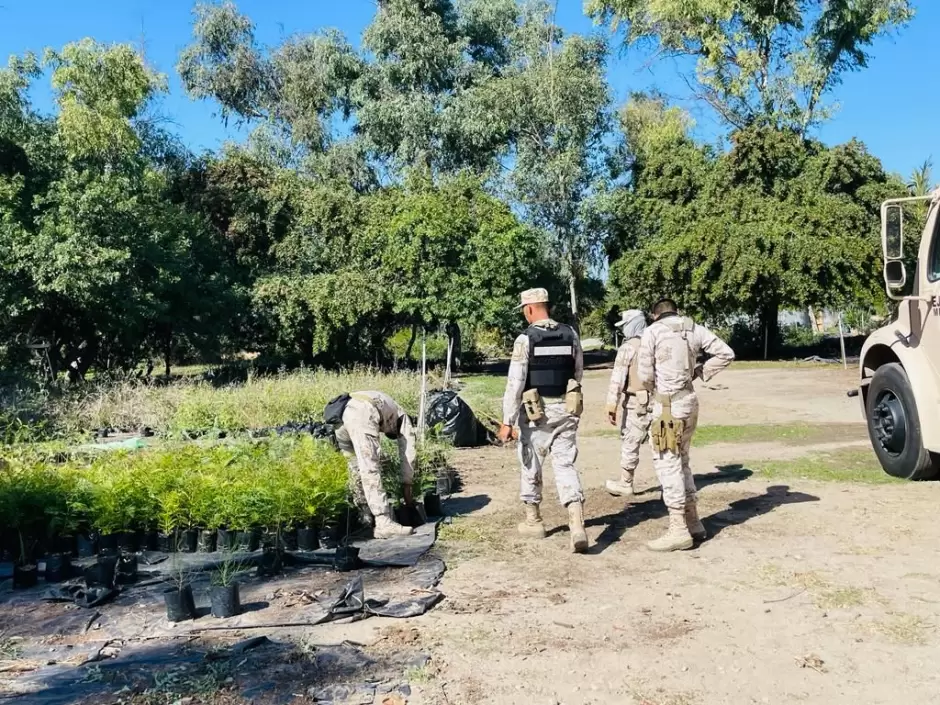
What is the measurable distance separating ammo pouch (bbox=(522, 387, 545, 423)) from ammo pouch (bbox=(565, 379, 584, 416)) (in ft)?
0.64

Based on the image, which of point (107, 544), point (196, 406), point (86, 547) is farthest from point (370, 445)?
point (196, 406)

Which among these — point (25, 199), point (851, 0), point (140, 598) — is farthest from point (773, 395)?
point (851, 0)

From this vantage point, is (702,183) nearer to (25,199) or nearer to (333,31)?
(333,31)

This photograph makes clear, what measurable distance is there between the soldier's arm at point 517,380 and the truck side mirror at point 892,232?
10.7 ft

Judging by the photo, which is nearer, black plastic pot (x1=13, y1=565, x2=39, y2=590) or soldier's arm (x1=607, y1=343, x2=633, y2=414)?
black plastic pot (x1=13, y1=565, x2=39, y2=590)

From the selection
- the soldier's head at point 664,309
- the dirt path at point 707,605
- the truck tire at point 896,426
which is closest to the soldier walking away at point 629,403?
the dirt path at point 707,605

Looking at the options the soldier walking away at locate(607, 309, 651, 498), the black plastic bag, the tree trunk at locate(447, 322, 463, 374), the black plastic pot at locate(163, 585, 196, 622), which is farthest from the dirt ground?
the tree trunk at locate(447, 322, 463, 374)

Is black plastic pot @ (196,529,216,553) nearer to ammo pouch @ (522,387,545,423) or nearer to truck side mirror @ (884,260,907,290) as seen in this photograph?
ammo pouch @ (522,387,545,423)

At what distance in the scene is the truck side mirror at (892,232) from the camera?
7.01 m

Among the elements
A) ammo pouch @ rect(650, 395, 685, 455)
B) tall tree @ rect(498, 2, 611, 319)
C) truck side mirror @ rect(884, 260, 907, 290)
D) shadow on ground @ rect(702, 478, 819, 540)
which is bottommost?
shadow on ground @ rect(702, 478, 819, 540)

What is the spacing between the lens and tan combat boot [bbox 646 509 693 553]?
601 cm

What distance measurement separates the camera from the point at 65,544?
20.6 ft

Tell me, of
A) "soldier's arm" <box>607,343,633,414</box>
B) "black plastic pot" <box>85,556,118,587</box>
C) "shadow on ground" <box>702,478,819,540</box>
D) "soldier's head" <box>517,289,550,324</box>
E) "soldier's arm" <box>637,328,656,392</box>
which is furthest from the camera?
"soldier's arm" <box>607,343,633,414</box>

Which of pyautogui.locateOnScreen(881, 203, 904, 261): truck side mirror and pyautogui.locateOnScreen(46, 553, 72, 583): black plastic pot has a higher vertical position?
pyautogui.locateOnScreen(881, 203, 904, 261): truck side mirror
